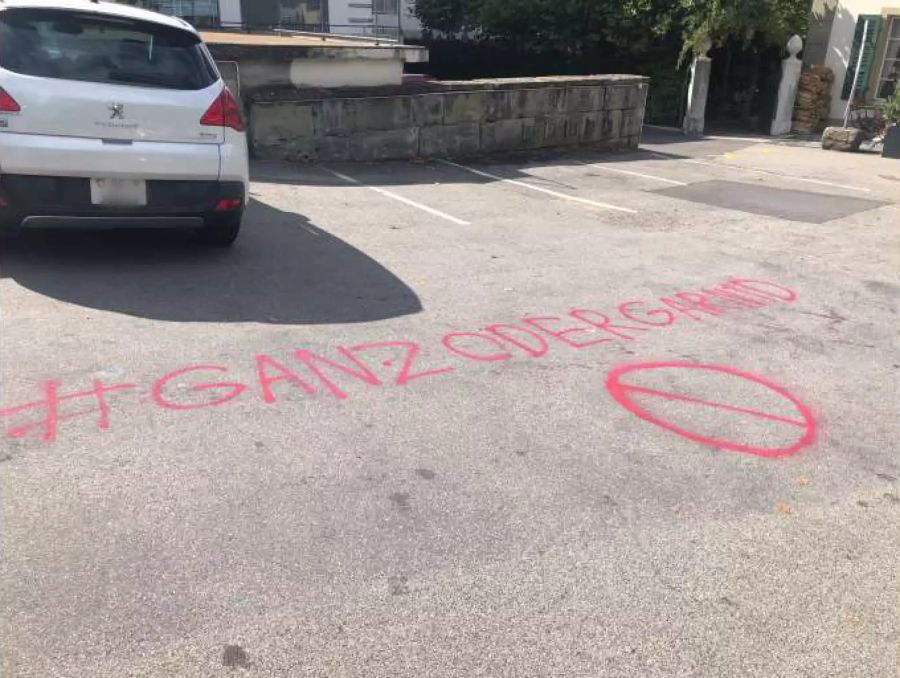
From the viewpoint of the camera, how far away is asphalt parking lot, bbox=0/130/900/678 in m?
2.53

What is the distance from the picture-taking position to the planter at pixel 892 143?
1531 centimetres

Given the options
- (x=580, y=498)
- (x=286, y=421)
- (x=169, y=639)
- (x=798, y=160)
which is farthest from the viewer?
(x=798, y=160)

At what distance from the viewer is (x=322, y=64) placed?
442 inches

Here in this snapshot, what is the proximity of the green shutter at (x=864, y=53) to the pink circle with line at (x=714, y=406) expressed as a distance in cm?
1636

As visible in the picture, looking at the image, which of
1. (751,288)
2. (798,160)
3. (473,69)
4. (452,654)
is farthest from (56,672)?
(473,69)

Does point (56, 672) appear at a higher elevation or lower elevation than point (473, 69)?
lower

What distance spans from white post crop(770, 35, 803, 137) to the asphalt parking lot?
13.7 metres

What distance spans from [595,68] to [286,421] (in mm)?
20447

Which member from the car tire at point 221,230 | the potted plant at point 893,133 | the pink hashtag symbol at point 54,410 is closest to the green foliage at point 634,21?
the potted plant at point 893,133

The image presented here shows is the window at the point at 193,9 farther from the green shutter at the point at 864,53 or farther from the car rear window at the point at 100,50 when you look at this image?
the car rear window at the point at 100,50

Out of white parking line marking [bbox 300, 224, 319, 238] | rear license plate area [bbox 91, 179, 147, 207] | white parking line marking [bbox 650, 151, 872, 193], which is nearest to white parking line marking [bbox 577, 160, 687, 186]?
white parking line marking [bbox 650, 151, 872, 193]

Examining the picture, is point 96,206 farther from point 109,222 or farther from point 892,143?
point 892,143

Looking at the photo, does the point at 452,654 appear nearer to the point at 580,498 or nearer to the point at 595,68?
the point at 580,498

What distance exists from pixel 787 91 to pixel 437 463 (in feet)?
61.4
